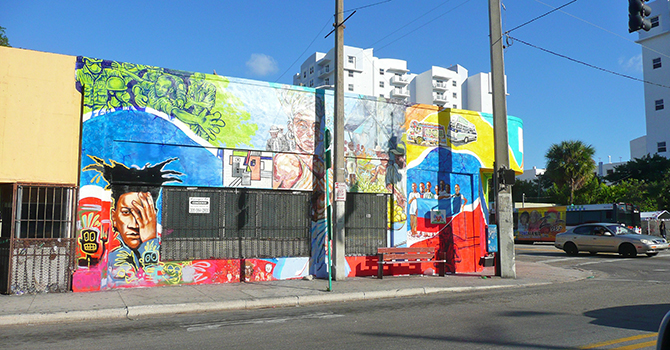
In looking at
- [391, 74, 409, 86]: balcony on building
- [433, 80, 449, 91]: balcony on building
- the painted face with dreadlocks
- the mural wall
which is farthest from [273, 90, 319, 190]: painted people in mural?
[433, 80, 449, 91]: balcony on building

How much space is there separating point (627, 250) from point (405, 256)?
45.8 feet

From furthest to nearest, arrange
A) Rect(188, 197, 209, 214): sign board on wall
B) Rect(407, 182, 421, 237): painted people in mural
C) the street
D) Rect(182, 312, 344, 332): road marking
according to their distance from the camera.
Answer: Rect(407, 182, 421, 237): painted people in mural < Rect(188, 197, 209, 214): sign board on wall < Rect(182, 312, 344, 332): road marking < the street

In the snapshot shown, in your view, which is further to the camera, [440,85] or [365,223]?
[440,85]

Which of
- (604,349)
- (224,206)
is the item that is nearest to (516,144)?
(224,206)

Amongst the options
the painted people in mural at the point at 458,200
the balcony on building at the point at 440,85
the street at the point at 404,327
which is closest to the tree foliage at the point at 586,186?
the painted people in mural at the point at 458,200

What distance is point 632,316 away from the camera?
8.52 meters

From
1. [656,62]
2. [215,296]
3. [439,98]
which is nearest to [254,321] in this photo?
[215,296]

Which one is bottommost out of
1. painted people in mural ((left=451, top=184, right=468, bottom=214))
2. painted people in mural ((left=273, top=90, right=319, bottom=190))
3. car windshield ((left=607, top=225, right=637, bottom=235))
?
car windshield ((left=607, top=225, right=637, bottom=235))

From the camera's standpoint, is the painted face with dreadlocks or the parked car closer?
the painted face with dreadlocks

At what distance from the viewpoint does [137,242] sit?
39.0 ft

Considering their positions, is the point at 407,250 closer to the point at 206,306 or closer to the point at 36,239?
the point at 206,306

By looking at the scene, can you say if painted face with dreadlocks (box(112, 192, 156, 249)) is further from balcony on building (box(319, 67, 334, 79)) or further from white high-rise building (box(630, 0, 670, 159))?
balcony on building (box(319, 67, 334, 79))

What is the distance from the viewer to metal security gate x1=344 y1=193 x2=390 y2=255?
47.2 ft

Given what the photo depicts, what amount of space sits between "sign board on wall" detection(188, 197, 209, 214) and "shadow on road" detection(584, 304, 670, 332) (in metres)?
8.63
